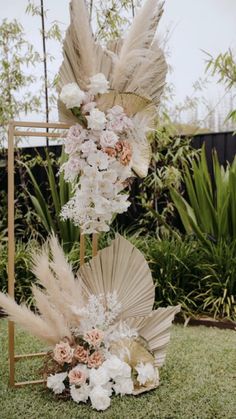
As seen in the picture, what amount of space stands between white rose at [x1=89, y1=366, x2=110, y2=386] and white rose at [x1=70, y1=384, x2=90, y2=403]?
3cm

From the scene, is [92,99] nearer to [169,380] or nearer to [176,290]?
[169,380]

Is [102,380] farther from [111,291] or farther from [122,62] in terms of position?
[122,62]

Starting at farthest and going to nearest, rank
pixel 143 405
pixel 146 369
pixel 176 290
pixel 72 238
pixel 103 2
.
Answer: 1. pixel 103 2
2. pixel 72 238
3. pixel 176 290
4. pixel 146 369
5. pixel 143 405

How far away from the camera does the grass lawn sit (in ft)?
5.44

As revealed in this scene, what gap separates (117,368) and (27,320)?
1.19 feet

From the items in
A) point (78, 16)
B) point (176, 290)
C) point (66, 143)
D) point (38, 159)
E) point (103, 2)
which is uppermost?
point (103, 2)

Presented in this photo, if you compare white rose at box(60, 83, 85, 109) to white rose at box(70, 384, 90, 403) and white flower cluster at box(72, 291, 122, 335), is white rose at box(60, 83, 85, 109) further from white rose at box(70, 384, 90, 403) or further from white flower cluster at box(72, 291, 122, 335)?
white rose at box(70, 384, 90, 403)

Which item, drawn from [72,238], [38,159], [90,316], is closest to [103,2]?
[38,159]

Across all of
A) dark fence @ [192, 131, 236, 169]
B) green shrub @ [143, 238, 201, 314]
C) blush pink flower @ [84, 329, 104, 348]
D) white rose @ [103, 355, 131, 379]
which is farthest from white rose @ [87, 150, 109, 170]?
dark fence @ [192, 131, 236, 169]

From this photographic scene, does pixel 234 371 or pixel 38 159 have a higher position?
pixel 38 159

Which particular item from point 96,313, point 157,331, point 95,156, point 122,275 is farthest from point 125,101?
point 157,331

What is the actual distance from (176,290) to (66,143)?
154cm

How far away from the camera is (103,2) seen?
3.81 metres

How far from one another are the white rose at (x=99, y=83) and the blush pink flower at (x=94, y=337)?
85 cm
